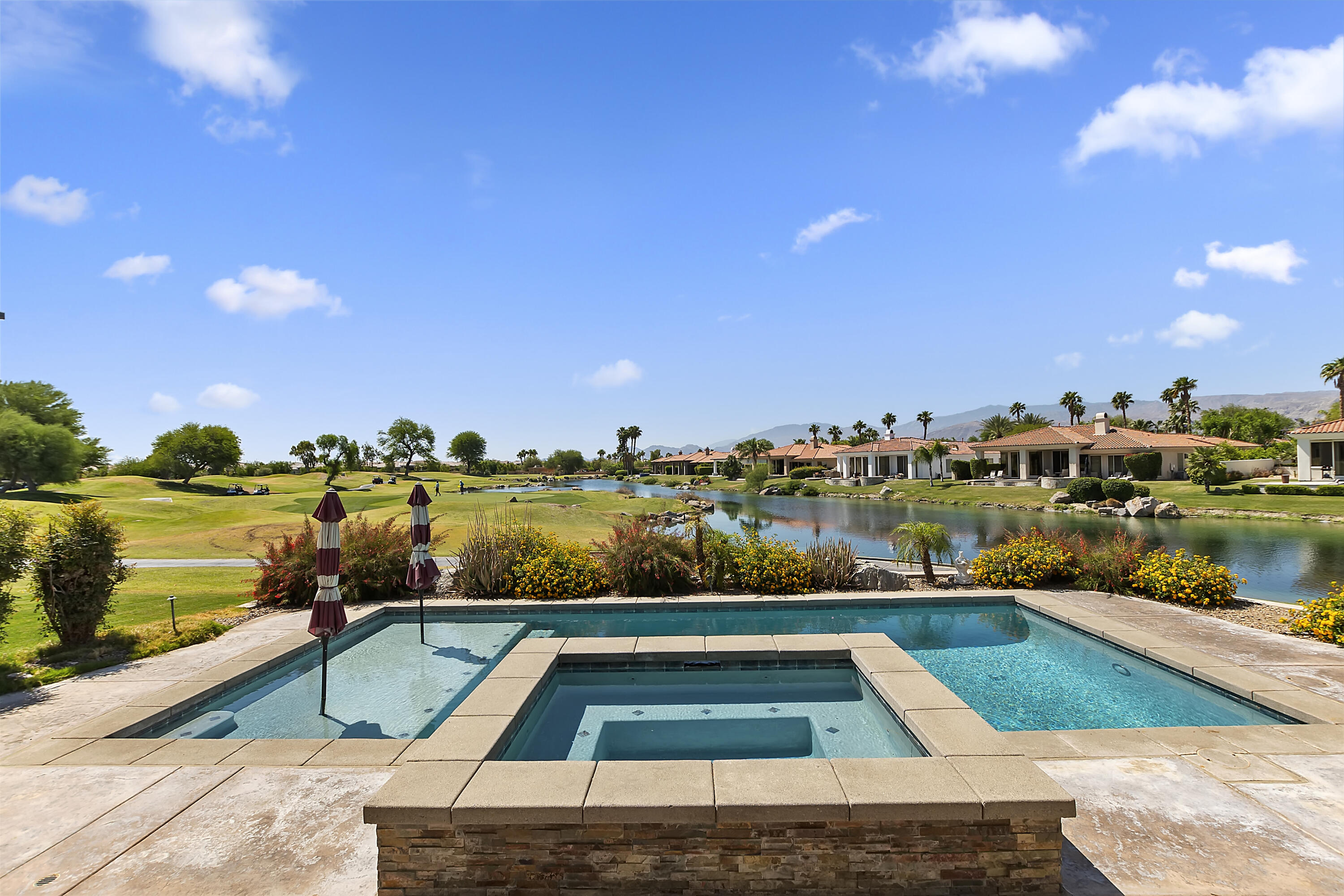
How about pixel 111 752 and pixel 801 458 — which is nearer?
pixel 111 752

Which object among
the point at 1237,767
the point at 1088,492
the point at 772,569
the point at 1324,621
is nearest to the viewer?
the point at 1237,767

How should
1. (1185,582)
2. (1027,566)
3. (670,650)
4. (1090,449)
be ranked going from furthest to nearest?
(1090,449) → (1027,566) → (1185,582) → (670,650)

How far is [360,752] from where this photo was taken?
4875 mm

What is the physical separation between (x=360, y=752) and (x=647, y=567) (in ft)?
20.0

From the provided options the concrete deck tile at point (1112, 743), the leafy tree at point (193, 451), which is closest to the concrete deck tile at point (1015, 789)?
the concrete deck tile at point (1112, 743)

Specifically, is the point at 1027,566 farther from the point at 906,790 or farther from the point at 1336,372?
the point at 1336,372

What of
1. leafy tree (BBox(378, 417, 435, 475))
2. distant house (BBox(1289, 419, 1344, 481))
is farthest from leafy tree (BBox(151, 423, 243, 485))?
→ distant house (BBox(1289, 419, 1344, 481))

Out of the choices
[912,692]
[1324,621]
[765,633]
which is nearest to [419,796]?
[912,692]

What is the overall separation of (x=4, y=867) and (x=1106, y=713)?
27.7 ft

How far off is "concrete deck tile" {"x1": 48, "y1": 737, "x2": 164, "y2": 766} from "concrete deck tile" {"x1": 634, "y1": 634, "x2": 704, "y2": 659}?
439 cm

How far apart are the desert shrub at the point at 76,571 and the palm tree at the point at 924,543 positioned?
1255cm

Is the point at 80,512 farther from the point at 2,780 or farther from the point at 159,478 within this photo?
the point at 159,478

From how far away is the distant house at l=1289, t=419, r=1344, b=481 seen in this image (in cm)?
3344

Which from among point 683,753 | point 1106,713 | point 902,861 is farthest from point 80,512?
point 1106,713
